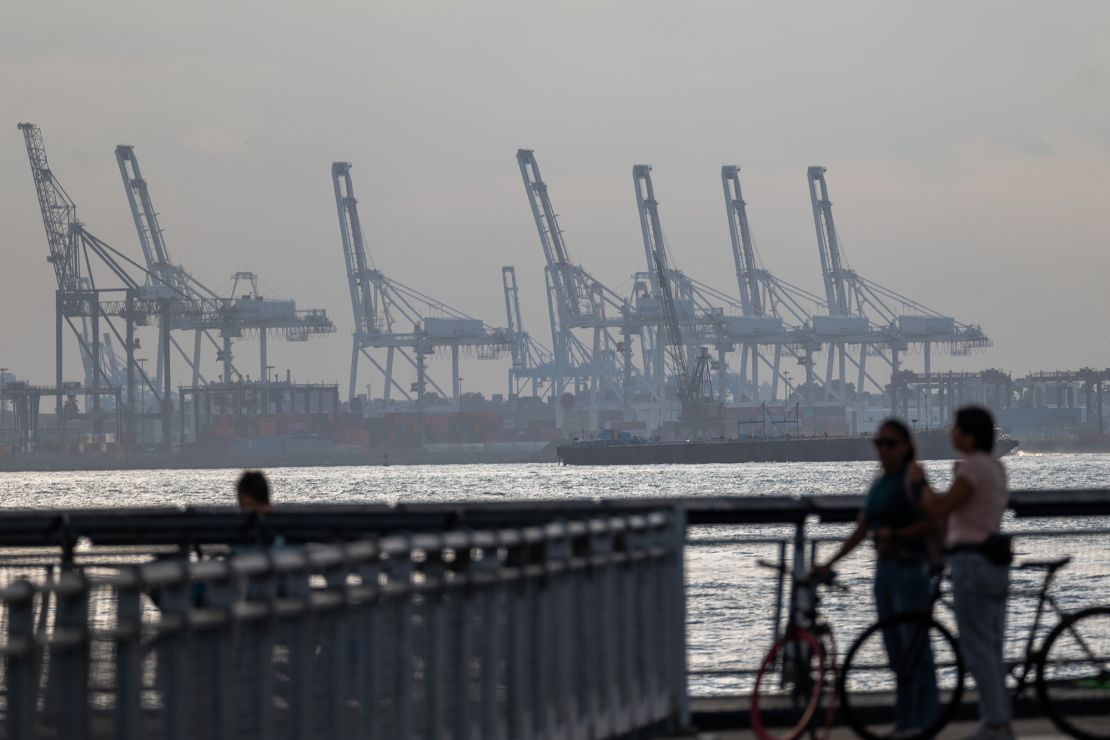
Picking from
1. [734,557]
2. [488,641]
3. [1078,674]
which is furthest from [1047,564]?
[734,557]

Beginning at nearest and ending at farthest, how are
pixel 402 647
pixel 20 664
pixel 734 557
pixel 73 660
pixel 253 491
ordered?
pixel 20 664, pixel 73 660, pixel 402 647, pixel 253 491, pixel 734 557

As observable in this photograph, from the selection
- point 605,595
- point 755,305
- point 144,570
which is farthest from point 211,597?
point 755,305

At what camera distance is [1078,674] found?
9289mm

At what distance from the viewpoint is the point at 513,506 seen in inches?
403

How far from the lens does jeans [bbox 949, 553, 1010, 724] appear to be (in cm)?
842

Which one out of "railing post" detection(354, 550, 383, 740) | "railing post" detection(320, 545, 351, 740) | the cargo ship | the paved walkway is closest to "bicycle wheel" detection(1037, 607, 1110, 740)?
the paved walkway

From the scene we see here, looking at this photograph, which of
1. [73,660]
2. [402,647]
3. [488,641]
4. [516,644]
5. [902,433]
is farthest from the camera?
[902,433]

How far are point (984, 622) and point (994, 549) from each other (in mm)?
330

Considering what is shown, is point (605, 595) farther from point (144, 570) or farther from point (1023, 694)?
point (144, 570)

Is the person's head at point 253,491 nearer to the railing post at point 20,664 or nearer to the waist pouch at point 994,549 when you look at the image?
the waist pouch at point 994,549

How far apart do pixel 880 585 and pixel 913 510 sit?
0.41 metres

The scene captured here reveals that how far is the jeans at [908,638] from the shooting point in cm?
867

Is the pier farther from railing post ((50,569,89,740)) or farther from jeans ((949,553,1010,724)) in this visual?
jeans ((949,553,1010,724))

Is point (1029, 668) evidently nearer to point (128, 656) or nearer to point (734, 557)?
point (128, 656)
